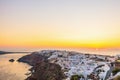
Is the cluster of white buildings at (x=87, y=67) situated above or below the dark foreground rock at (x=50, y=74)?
above

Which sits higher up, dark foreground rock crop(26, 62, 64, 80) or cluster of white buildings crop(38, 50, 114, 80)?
cluster of white buildings crop(38, 50, 114, 80)

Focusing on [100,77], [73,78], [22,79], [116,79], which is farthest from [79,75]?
[22,79]

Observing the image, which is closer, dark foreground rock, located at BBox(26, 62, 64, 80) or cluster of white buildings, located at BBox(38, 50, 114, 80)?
cluster of white buildings, located at BBox(38, 50, 114, 80)

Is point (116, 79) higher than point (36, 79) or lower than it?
higher

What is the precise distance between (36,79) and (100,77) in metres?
38.5

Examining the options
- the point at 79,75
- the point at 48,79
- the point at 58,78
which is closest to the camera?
the point at 79,75

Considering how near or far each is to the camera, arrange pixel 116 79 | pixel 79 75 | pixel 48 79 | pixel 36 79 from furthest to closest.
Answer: pixel 36 79 → pixel 48 79 → pixel 79 75 → pixel 116 79

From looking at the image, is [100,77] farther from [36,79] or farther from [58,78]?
[36,79]

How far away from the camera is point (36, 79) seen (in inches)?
3150

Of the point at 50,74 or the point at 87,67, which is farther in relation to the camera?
the point at 50,74

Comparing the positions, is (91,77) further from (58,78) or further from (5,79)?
(5,79)

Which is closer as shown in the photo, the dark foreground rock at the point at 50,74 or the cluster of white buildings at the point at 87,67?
the cluster of white buildings at the point at 87,67

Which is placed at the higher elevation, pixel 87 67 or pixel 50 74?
pixel 87 67

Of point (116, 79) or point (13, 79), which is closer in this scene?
point (116, 79)
